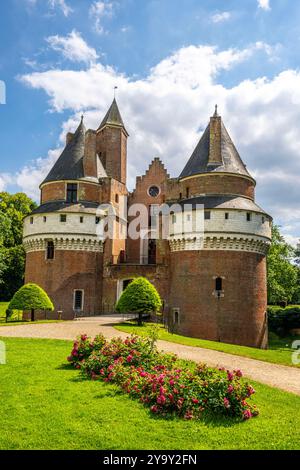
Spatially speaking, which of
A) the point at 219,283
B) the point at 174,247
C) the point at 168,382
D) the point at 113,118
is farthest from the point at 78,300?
the point at 168,382

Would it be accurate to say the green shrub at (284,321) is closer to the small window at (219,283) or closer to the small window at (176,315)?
the small window at (219,283)

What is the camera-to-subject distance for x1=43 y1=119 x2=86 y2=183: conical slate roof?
36.5m

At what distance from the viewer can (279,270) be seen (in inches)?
1914

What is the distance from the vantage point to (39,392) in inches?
434

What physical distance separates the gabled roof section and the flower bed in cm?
3234

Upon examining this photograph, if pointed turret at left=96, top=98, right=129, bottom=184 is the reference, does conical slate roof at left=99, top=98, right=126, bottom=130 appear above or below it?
above

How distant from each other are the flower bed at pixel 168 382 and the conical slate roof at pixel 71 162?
967 inches

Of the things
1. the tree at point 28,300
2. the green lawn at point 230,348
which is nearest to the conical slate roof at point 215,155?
the green lawn at point 230,348

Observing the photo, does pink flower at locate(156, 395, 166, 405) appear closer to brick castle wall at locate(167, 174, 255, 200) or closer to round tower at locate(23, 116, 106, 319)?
brick castle wall at locate(167, 174, 255, 200)

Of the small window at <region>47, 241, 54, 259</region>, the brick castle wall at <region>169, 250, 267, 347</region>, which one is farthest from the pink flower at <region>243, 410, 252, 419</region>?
the small window at <region>47, 241, 54, 259</region>

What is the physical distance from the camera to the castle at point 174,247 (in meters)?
29.8

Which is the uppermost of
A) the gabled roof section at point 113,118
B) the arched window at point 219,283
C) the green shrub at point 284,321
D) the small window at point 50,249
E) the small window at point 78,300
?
the gabled roof section at point 113,118
